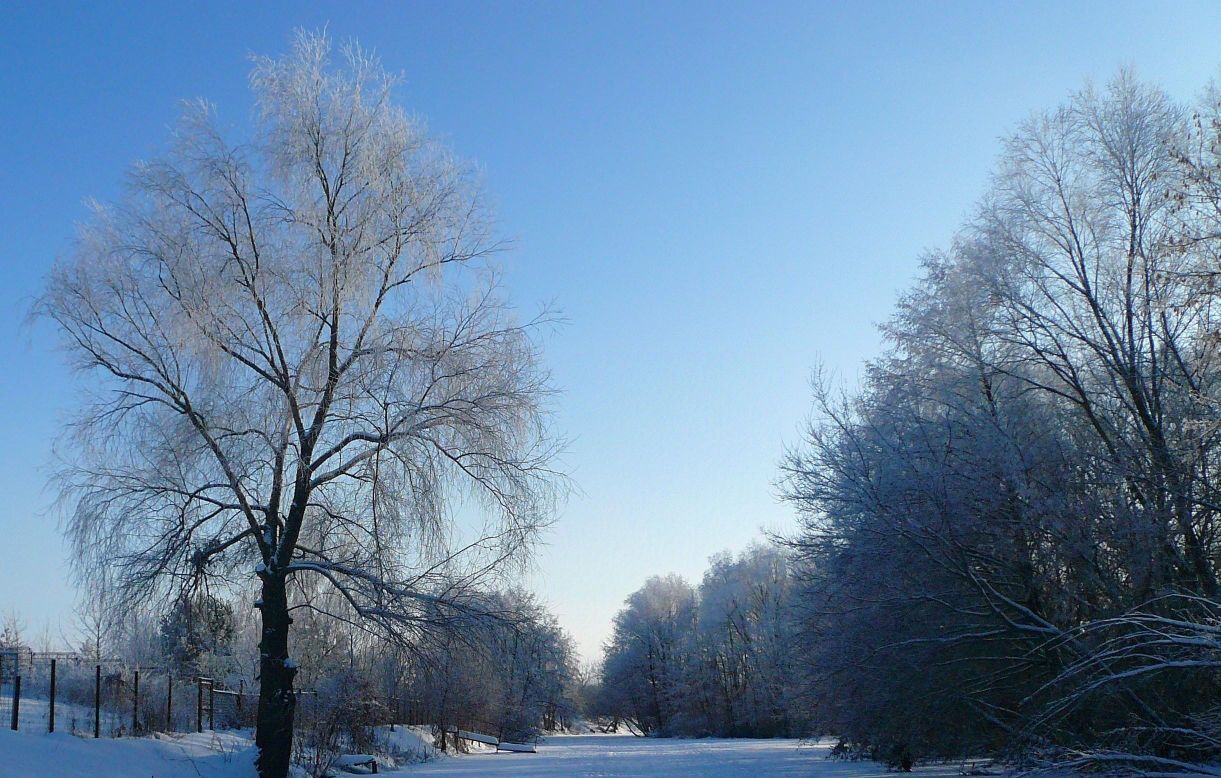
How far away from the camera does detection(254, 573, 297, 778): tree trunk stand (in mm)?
14250

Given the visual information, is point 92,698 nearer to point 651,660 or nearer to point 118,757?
point 118,757

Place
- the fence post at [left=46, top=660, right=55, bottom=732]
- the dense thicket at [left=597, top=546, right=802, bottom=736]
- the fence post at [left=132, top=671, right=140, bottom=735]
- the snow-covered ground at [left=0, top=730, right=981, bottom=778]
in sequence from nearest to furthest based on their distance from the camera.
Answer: the snow-covered ground at [left=0, top=730, right=981, bottom=778], the fence post at [left=46, top=660, right=55, bottom=732], the fence post at [left=132, top=671, right=140, bottom=735], the dense thicket at [left=597, top=546, right=802, bottom=736]

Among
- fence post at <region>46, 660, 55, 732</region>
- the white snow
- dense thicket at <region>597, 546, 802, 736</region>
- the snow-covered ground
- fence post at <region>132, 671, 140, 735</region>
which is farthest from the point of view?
dense thicket at <region>597, 546, 802, 736</region>

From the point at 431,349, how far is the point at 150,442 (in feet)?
15.0

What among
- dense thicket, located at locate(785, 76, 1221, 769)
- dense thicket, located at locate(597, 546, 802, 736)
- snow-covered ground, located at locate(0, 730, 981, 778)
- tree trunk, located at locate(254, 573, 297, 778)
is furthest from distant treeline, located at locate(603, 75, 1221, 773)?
dense thicket, located at locate(597, 546, 802, 736)

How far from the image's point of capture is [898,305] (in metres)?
20.1

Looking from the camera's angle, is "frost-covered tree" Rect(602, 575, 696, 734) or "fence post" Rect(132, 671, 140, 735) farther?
"frost-covered tree" Rect(602, 575, 696, 734)

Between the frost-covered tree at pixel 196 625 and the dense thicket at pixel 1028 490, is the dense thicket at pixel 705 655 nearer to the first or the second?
the dense thicket at pixel 1028 490

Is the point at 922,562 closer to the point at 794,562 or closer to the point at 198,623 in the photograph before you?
the point at 794,562

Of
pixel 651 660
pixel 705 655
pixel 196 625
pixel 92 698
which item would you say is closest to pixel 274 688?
pixel 196 625

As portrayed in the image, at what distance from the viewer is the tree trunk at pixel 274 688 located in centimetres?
1425

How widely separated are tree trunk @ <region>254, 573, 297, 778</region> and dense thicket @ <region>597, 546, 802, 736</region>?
46.5 meters

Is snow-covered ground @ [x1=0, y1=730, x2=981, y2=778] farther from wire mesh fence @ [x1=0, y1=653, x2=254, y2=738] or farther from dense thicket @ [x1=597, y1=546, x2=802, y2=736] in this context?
dense thicket @ [x1=597, y1=546, x2=802, y2=736]

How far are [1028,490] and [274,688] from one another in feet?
41.1
